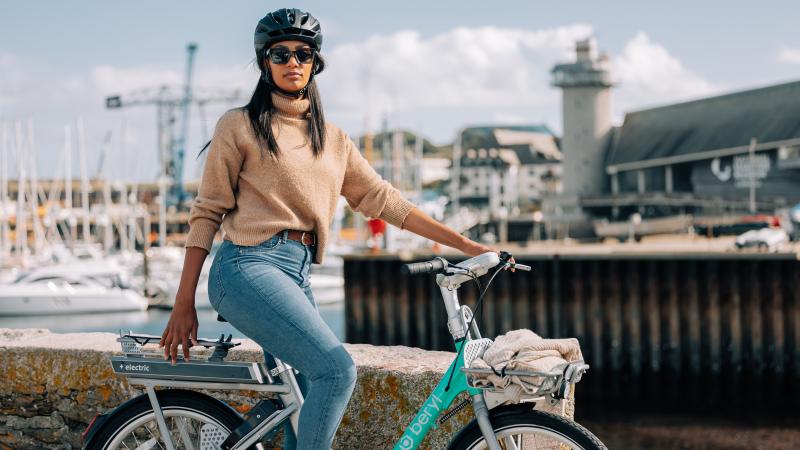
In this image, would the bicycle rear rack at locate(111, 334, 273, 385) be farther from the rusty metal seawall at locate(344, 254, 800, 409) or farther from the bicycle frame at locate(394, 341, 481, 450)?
the rusty metal seawall at locate(344, 254, 800, 409)

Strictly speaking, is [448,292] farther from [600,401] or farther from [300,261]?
[600,401]

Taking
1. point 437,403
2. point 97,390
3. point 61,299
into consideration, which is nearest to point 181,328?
point 437,403

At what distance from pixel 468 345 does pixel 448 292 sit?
183 mm

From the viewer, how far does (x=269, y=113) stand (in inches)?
133

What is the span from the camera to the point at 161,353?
3.57m

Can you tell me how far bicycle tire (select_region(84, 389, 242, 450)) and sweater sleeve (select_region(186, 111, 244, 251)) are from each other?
0.57 m

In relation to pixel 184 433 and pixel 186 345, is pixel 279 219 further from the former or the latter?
pixel 184 433

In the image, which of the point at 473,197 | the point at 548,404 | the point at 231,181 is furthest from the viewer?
the point at 473,197

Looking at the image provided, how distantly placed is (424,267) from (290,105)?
850 millimetres

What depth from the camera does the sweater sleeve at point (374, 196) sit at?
367cm

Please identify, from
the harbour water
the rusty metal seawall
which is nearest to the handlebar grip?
the rusty metal seawall

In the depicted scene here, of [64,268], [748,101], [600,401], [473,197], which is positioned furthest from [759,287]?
[473,197]

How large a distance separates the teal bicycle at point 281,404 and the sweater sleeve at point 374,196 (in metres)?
0.47

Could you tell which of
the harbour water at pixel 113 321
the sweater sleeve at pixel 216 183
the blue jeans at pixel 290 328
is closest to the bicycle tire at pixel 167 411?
the blue jeans at pixel 290 328
